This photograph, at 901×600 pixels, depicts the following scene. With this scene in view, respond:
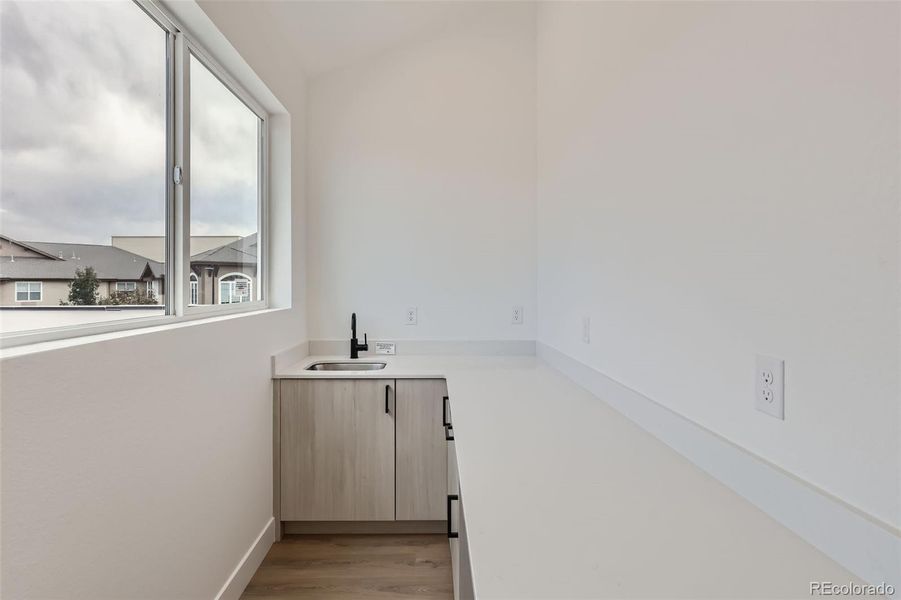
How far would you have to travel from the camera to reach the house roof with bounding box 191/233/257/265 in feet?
5.58

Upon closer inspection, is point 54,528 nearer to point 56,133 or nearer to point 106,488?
point 106,488

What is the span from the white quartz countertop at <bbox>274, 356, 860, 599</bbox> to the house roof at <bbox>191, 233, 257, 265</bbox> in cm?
120

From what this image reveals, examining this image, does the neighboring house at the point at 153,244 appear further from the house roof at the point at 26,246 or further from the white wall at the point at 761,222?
the white wall at the point at 761,222

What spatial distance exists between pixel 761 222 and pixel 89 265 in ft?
5.34

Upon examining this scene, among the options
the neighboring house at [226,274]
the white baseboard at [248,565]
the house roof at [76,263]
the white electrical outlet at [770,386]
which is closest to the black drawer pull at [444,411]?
the white baseboard at [248,565]

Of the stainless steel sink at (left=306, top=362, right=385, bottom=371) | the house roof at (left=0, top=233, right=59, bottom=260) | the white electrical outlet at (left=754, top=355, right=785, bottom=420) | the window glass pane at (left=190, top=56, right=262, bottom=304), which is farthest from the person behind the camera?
the stainless steel sink at (left=306, top=362, right=385, bottom=371)

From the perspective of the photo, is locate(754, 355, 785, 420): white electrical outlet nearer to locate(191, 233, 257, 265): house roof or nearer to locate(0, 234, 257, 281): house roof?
locate(0, 234, 257, 281): house roof

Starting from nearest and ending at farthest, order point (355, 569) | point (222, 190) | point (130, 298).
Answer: point (130, 298), point (222, 190), point (355, 569)

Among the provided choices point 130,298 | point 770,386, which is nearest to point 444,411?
point 130,298

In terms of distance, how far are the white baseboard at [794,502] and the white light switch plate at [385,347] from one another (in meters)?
1.66

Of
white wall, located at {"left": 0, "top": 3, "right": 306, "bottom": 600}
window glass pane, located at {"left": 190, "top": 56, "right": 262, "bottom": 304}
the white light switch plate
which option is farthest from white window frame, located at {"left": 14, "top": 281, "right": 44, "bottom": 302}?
the white light switch plate

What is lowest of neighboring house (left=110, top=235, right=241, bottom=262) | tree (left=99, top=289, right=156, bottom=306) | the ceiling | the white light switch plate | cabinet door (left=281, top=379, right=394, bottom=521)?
cabinet door (left=281, top=379, right=394, bottom=521)

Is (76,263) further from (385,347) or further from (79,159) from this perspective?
(385,347)

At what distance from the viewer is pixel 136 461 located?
111 cm
